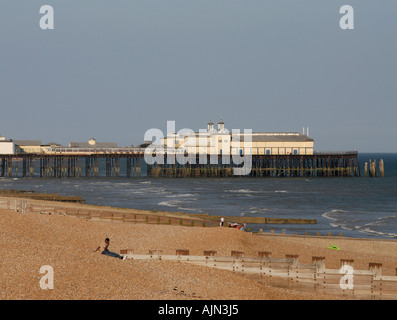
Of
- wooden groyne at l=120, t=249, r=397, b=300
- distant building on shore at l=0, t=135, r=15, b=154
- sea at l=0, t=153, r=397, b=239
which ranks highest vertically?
distant building on shore at l=0, t=135, r=15, b=154

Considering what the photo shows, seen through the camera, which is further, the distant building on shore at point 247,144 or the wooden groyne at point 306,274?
the distant building on shore at point 247,144

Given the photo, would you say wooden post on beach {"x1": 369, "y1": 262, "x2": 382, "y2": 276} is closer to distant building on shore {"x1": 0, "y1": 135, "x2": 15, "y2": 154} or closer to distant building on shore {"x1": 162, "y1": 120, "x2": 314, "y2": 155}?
distant building on shore {"x1": 162, "y1": 120, "x2": 314, "y2": 155}

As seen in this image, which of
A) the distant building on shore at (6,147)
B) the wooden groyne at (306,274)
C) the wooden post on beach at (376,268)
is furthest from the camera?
the distant building on shore at (6,147)

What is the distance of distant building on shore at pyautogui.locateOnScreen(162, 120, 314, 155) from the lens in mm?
108438

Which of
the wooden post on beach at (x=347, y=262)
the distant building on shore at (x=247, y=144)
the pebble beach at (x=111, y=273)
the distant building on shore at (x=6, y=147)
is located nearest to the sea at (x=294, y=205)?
the pebble beach at (x=111, y=273)

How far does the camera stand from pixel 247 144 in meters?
108

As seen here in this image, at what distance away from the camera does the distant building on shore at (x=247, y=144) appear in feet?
356

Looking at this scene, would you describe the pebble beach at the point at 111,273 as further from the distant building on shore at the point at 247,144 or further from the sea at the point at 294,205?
the distant building on shore at the point at 247,144

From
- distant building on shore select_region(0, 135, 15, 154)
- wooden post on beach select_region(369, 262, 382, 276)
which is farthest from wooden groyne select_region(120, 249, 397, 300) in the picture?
distant building on shore select_region(0, 135, 15, 154)

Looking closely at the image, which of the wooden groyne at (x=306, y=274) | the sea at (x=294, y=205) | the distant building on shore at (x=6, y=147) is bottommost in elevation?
the sea at (x=294, y=205)

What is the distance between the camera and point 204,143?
11062 cm

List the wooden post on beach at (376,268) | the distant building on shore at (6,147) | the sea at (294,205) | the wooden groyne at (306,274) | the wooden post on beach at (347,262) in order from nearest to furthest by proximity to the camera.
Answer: the wooden groyne at (306,274), the wooden post on beach at (376,268), the wooden post on beach at (347,262), the sea at (294,205), the distant building on shore at (6,147)

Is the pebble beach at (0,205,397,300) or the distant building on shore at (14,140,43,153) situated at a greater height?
the distant building on shore at (14,140,43,153)
